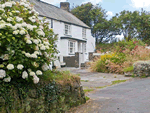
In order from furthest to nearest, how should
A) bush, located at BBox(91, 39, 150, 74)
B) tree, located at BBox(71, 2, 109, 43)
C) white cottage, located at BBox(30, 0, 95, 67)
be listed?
tree, located at BBox(71, 2, 109, 43) → white cottage, located at BBox(30, 0, 95, 67) → bush, located at BBox(91, 39, 150, 74)

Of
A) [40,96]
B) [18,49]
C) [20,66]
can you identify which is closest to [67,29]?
[40,96]

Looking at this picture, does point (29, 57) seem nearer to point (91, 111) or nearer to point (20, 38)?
point (20, 38)

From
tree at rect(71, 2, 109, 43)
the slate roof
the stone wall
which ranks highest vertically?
tree at rect(71, 2, 109, 43)

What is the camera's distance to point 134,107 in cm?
454

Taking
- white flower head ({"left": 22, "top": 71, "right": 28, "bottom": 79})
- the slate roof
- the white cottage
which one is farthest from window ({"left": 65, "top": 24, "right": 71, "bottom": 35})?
white flower head ({"left": 22, "top": 71, "right": 28, "bottom": 79})

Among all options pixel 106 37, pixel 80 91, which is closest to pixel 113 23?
pixel 106 37

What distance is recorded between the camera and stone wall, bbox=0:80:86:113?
3.19 metres

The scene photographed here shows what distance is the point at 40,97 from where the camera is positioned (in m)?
3.69

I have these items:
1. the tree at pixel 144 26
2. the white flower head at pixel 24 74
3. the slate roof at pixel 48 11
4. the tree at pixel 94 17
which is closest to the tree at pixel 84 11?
the tree at pixel 94 17

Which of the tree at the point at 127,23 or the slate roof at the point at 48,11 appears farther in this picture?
the tree at the point at 127,23

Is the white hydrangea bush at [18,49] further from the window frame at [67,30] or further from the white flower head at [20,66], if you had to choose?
the window frame at [67,30]

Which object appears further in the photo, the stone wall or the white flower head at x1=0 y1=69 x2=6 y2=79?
the stone wall

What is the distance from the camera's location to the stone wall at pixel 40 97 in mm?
3188

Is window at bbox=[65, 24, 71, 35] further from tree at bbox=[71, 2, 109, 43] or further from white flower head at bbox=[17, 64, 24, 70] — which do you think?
white flower head at bbox=[17, 64, 24, 70]
